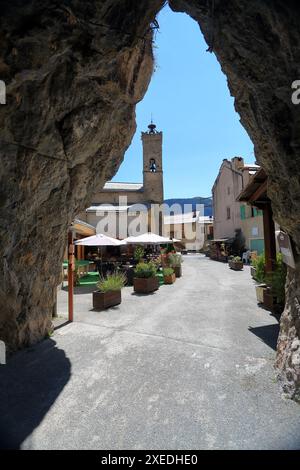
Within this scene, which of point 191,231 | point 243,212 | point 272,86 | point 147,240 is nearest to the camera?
point 272,86

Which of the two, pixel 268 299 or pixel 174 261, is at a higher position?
pixel 174 261

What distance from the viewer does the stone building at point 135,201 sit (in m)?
31.1

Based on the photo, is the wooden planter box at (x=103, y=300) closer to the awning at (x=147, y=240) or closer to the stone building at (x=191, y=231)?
the awning at (x=147, y=240)

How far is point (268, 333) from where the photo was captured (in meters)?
6.25

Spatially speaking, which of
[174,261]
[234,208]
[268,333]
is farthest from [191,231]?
[268,333]

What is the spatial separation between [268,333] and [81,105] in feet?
21.2

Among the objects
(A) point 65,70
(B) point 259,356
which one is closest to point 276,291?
(B) point 259,356

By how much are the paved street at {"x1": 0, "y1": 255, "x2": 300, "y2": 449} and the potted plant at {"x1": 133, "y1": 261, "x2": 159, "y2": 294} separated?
14.8 feet

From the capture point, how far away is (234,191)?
2988 cm

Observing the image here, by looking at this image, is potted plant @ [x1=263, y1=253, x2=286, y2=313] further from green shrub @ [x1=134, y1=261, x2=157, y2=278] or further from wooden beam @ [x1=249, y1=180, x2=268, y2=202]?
green shrub @ [x1=134, y1=261, x2=157, y2=278]

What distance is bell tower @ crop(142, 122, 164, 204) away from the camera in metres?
35.4

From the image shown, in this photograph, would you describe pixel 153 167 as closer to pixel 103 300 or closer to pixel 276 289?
pixel 103 300

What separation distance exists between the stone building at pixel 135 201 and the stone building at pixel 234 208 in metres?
7.74
